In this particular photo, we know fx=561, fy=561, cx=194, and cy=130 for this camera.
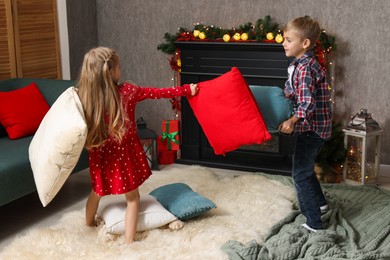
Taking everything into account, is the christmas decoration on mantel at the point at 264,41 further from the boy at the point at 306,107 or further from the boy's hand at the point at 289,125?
the boy's hand at the point at 289,125

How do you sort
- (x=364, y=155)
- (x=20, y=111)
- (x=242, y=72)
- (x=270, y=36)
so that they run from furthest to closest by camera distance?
1. (x=242, y=72)
2. (x=270, y=36)
3. (x=364, y=155)
4. (x=20, y=111)

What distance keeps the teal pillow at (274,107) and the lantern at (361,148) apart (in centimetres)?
130

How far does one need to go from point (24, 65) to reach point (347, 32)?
274 cm

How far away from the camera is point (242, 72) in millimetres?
4840

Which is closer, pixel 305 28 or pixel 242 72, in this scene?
Answer: pixel 305 28

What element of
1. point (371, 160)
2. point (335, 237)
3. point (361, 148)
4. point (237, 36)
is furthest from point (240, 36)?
point (335, 237)

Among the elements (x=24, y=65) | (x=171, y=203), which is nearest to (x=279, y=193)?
(x=171, y=203)

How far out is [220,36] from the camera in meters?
4.87

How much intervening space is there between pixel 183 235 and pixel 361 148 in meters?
1.80

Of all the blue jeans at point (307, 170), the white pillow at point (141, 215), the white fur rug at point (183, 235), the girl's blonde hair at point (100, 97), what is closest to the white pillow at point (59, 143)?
the girl's blonde hair at point (100, 97)

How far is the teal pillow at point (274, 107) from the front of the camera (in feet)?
10.3

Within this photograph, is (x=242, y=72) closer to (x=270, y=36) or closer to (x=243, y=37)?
(x=243, y=37)

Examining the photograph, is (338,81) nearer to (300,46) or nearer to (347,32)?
(347,32)

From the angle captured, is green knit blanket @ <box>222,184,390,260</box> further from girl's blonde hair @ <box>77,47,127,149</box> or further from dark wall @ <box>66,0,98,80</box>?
dark wall @ <box>66,0,98,80</box>
